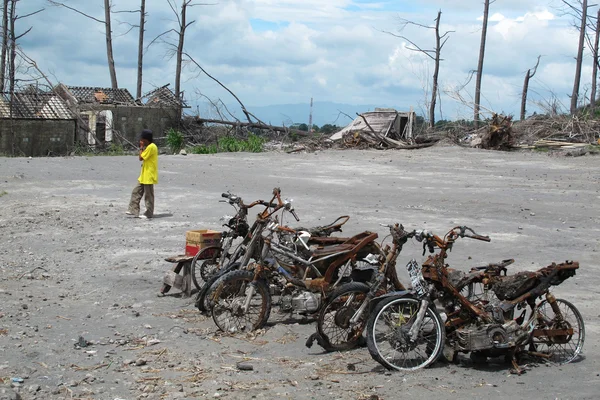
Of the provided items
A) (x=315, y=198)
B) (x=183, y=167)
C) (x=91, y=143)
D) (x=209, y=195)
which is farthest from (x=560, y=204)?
(x=91, y=143)

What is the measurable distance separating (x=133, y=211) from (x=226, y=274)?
256 inches

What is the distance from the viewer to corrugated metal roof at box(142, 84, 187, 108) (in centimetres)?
3878

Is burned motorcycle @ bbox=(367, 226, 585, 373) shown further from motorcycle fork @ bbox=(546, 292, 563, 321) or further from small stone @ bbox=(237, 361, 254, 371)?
small stone @ bbox=(237, 361, 254, 371)

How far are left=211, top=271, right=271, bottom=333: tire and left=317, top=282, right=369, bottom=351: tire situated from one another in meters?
0.87

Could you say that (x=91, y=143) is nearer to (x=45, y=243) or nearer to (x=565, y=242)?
(x=45, y=243)

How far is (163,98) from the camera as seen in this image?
130 feet

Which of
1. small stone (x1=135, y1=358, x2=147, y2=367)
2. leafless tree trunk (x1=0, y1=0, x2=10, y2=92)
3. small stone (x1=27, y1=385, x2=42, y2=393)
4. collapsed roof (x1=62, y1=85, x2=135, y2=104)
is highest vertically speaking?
leafless tree trunk (x1=0, y1=0, x2=10, y2=92)

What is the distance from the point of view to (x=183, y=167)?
72.4ft

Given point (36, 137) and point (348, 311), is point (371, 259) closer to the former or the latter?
point (348, 311)

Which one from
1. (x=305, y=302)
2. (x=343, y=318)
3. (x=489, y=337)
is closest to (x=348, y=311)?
(x=343, y=318)

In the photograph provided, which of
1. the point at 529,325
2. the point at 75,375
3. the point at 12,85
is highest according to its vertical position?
the point at 12,85

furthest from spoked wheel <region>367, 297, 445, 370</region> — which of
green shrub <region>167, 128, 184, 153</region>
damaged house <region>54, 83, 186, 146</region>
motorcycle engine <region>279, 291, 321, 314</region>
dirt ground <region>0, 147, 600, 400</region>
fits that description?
damaged house <region>54, 83, 186, 146</region>

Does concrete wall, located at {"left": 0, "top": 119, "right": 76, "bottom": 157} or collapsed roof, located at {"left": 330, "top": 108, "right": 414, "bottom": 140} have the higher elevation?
collapsed roof, located at {"left": 330, "top": 108, "right": 414, "bottom": 140}

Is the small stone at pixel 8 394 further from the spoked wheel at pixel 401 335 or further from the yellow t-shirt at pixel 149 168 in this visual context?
the yellow t-shirt at pixel 149 168
